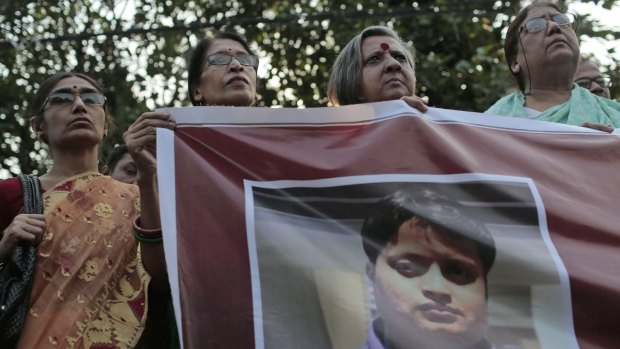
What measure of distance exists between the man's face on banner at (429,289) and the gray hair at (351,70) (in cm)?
94

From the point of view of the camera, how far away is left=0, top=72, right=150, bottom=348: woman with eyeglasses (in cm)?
309

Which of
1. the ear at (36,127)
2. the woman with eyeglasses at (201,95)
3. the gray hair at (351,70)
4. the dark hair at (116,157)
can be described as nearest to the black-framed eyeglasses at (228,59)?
the woman with eyeglasses at (201,95)

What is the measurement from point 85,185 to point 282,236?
863 mm

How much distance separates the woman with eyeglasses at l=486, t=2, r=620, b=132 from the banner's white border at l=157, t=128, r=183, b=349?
1437mm

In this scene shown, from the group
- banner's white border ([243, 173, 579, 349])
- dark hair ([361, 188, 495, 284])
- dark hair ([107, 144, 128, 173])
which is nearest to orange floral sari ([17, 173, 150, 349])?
banner's white border ([243, 173, 579, 349])

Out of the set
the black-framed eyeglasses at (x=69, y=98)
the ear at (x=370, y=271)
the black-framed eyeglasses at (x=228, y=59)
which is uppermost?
the black-framed eyeglasses at (x=228, y=59)

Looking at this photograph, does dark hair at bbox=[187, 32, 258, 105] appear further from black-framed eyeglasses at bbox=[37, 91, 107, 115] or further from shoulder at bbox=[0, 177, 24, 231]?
Result: shoulder at bbox=[0, 177, 24, 231]

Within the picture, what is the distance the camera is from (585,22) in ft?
25.2

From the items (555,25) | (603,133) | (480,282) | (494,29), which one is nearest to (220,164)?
(480,282)

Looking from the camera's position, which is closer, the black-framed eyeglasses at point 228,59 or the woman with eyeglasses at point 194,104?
the woman with eyeglasses at point 194,104

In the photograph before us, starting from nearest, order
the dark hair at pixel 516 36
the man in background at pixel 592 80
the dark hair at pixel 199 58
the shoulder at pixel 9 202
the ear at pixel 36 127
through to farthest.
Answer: the shoulder at pixel 9 202 < the ear at pixel 36 127 < the dark hair at pixel 199 58 < the dark hair at pixel 516 36 < the man in background at pixel 592 80

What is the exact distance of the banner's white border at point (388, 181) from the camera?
2787 millimetres

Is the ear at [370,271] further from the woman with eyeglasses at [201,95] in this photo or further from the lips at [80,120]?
the lips at [80,120]

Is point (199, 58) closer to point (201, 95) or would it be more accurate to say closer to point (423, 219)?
point (201, 95)
